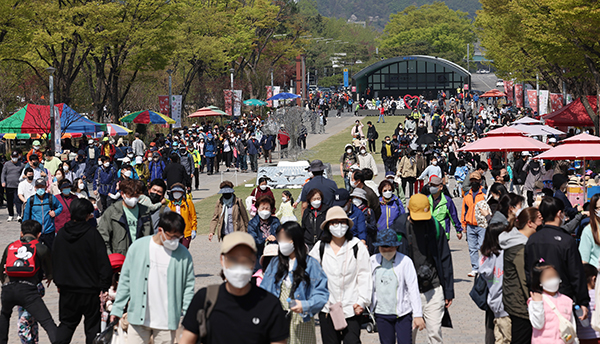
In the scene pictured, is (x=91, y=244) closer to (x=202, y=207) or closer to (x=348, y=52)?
(x=202, y=207)

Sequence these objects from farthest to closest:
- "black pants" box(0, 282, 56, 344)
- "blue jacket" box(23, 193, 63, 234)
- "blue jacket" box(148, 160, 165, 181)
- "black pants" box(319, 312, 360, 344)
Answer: "blue jacket" box(148, 160, 165, 181) → "blue jacket" box(23, 193, 63, 234) → "black pants" box(0, 282, 56, 344) → "black pants" box(319, 312, 360, 344)

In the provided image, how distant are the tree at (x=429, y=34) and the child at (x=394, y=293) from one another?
408ft

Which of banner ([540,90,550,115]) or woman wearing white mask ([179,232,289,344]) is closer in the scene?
woman wearing white mask ([179,232,289,344])

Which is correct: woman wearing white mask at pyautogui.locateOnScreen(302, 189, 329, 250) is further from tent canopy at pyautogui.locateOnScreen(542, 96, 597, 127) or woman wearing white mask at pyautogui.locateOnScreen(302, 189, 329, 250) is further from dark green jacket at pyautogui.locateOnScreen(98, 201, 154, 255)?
tent canopy at pyautogui.locateOnScreen(542, 96, 597, 127)

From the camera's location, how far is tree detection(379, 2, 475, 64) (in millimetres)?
130250

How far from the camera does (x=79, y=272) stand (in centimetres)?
700

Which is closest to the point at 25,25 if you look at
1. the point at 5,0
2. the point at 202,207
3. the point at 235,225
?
the point at 5,0

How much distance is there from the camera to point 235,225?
1120cm

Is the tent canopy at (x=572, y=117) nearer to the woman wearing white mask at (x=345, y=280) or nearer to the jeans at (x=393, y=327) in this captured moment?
the jeans at (x=393, y=327)

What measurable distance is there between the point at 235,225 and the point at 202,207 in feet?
34.7

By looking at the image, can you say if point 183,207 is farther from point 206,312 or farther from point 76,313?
point 206,312

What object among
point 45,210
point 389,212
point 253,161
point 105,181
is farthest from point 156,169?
point 253,161

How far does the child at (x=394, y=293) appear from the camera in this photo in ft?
21.2

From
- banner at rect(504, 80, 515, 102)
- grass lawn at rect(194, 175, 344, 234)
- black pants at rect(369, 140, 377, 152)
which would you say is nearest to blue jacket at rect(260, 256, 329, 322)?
grass lawn at rect(194, 175, 344, 234)
